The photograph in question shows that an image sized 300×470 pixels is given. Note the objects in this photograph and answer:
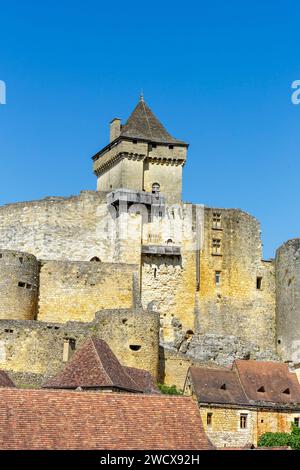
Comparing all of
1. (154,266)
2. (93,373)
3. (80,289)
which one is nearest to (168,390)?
(93,373)

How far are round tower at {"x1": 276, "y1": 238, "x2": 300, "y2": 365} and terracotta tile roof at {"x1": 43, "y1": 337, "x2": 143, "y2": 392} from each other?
60.2 feet

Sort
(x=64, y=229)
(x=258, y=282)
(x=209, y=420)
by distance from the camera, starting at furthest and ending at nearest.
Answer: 1. (x=258, y=282)
2. (x=64, y=229)
3. (x=209, y=420)

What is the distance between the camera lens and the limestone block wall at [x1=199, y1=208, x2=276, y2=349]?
173 ft

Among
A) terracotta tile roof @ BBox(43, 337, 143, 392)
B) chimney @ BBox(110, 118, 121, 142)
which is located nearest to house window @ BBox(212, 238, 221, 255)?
chimney @ BBox(110, 118, 121, 142)

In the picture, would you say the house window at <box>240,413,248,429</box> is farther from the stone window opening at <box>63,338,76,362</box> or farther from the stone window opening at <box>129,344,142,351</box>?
the stone window opening at <box>63,338,76,362</box>

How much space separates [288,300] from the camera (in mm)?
53031

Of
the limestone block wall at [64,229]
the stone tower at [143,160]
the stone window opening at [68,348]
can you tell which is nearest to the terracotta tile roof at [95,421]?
the stone window opening at [68,348]

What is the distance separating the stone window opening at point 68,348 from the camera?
1663 inches

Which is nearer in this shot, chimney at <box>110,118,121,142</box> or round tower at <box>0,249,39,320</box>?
round tower at <box>0,249,39,320</box>

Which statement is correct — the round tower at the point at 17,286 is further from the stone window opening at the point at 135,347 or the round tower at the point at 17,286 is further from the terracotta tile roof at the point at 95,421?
the terracotta tile roof at the point at 95,421

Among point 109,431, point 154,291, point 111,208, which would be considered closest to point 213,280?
point 154,291

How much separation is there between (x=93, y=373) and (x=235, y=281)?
71.2 feet

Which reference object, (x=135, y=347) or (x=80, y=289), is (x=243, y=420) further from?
(x=80, y=289)

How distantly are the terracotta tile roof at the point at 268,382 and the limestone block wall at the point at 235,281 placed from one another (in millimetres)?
7410
